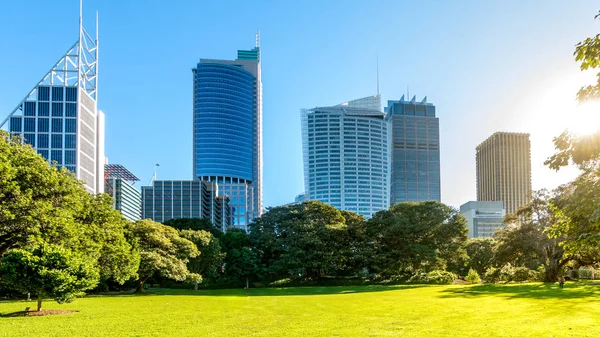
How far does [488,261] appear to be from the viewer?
57.1 m

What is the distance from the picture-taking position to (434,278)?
152ft

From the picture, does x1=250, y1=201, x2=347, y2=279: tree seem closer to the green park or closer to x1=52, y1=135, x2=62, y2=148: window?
the green park

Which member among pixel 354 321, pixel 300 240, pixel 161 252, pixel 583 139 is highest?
pixel 583 139

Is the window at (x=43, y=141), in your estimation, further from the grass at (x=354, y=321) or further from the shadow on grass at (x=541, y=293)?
the shadow on grass at (x=541, y=293)

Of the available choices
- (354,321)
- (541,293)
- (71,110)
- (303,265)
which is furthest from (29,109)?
(541,293)

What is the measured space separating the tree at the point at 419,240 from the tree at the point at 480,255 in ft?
22.1

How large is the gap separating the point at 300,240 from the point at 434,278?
16297mm

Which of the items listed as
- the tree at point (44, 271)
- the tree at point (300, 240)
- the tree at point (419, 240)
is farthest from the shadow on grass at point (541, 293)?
the tree at point (300, 240)

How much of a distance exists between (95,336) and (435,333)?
1088 centimetres

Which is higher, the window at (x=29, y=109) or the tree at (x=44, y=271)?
the window at (x=29, y=109)

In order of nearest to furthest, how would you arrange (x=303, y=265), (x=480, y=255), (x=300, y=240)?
(x=303, y=265) < (x=300, y=240) < (x=480, y=255)

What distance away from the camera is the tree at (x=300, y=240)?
52.6m

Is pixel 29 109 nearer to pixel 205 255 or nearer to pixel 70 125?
pixel 70 125

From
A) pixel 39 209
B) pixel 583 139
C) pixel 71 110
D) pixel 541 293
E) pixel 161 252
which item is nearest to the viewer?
pixel 583 139
